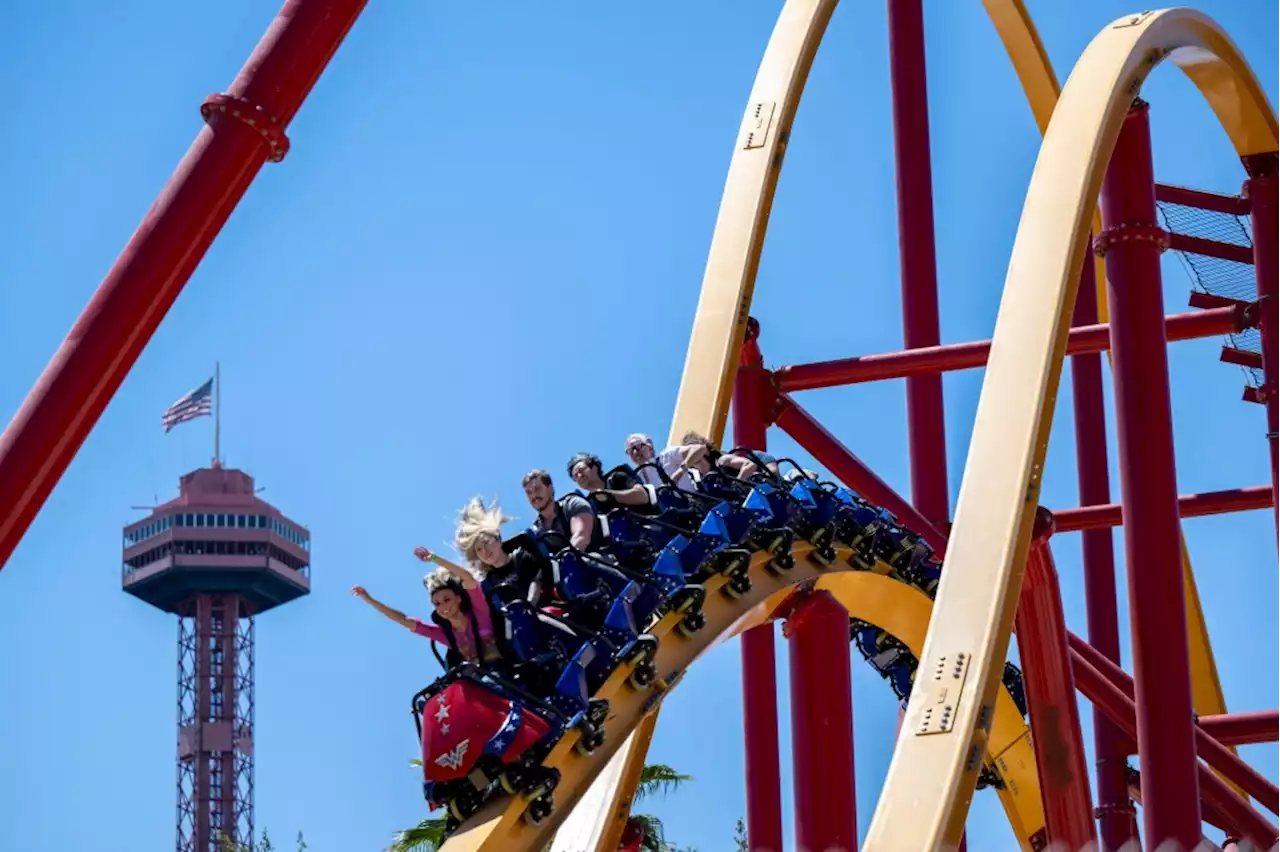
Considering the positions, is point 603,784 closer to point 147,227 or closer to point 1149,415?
point 1149,415

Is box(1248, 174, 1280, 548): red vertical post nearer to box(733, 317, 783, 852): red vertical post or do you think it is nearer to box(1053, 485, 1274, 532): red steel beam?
box(1053, 485, 1274, 532): red steel beam

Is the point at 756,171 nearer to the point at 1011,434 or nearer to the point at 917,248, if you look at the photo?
the point at 917,248

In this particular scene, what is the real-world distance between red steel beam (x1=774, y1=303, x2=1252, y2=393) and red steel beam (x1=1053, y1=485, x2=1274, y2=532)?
1.03 m

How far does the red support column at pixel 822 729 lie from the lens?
38.4ft

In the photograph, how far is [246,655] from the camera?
78.9m

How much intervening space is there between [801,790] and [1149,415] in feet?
8.42

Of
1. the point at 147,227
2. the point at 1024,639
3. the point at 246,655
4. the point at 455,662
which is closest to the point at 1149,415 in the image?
the point at 1024,639

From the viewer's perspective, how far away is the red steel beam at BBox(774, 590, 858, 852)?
11.7 metres

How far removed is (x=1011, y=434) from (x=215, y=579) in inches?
2799

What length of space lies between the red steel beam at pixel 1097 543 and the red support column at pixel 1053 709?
239 centimetres

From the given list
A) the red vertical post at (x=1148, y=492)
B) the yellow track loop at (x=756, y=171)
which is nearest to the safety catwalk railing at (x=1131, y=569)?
the red vertical post at (x=1148, y=492)

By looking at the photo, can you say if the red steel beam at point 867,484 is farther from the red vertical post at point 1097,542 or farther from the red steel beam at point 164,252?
the red steel beam at point 164,252

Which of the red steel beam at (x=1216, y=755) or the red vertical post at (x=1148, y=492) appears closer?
the red vertical post at (x=1148, y=492)

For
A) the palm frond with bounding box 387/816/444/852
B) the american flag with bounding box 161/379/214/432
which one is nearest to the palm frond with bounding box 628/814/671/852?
the palm frond with bounding box 387/816/444/852
